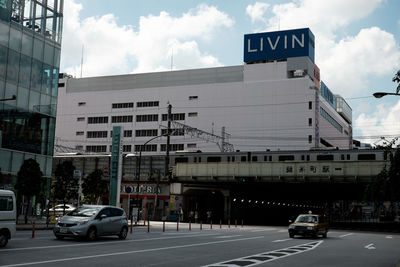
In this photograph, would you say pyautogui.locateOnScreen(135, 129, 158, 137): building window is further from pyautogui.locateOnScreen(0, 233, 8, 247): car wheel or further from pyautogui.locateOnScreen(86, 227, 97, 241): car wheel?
pyautogui.locateOnScreen(0, 233, 8, 247): car wheel

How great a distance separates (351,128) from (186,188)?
308 feet

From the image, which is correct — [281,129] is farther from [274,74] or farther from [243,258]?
[243,258]

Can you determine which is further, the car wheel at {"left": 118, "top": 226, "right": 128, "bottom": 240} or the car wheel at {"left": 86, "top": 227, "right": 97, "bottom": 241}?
the car wheel at {"left": 118, "top": 226, "right": 128, "bottom": 240}

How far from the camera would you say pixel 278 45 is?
9431 cm

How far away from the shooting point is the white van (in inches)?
622

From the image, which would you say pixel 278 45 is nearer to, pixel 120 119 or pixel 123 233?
pixel 120 119

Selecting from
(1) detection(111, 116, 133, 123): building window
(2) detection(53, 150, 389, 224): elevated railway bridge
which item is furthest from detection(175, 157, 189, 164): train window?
(1) detection(111, 116, 133, 123): building window

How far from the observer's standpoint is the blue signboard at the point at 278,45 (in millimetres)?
92812

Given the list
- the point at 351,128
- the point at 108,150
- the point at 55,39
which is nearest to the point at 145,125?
the point at 108,150

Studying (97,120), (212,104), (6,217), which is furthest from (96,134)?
(6,217)

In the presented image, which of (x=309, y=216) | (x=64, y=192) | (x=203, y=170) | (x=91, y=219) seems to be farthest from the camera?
(x=203, y=170)

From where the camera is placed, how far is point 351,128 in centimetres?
14175

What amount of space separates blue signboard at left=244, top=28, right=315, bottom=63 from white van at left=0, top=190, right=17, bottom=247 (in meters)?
82.0

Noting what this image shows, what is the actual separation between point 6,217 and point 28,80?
2335cm
